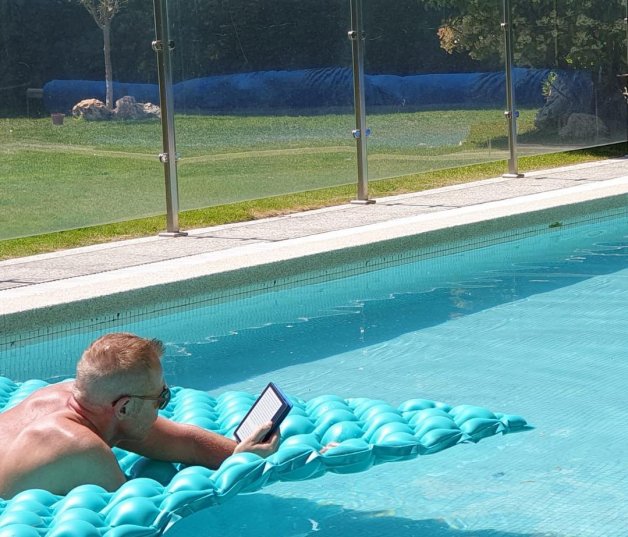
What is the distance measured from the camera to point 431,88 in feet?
34.8

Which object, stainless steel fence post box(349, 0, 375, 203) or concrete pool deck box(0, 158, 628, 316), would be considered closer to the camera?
concrete pool deck box(0, 158, 628, 316)

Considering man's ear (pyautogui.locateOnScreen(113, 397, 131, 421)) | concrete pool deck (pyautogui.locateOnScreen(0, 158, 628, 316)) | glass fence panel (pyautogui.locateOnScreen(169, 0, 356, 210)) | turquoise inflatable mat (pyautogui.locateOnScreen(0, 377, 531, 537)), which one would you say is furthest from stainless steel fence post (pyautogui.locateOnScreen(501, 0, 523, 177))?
man's ear (pyautogui.locateOnScreen(113, 397, 131, 421))

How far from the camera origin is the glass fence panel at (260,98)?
8695mm

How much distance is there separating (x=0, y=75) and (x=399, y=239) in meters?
2.66

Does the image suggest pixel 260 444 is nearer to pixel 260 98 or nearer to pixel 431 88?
pixel 260 98

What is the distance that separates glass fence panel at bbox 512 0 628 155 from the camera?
38.1 ft

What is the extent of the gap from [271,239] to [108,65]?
5.09ft

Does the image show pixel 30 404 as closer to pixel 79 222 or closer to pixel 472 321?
pixel 472 321

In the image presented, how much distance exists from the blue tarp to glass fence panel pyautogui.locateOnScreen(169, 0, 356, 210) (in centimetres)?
1

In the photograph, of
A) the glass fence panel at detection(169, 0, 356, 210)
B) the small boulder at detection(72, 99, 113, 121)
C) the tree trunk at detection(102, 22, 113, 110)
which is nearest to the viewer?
the small boulder at detection(72, 99, 113, 121)

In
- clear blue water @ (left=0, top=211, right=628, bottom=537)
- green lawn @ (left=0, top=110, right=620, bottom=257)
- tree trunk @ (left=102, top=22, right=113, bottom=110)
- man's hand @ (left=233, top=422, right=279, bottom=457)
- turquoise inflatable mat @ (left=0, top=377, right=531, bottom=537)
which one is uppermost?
tree trunk @ (left=102, top=22, right=113, bottom=110)

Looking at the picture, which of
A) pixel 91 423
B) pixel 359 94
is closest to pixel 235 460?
pixel 91 423

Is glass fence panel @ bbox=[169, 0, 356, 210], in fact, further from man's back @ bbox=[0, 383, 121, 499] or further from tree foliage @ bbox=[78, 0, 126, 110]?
man's back @ bbox=[0, 383, 121, 499]

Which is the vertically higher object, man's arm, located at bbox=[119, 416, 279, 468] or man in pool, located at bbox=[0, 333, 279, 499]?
man in pool, located at bbox=[0, 333, 279, 499]
